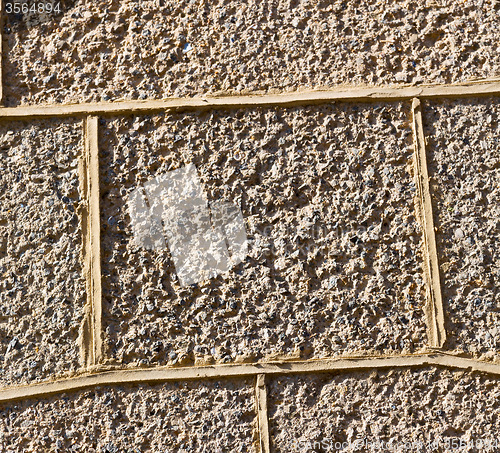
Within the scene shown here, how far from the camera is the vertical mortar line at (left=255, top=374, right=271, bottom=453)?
4.79ft

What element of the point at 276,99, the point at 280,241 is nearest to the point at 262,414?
the point at 280,241

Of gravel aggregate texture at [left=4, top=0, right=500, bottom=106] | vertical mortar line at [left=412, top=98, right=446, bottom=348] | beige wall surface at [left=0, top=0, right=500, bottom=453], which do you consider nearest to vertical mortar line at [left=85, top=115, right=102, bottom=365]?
beige wall surface at [left=0, top=0, right=500, bottom=453]

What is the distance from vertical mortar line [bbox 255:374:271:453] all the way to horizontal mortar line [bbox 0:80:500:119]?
0.83 meters

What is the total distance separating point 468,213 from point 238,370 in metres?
0.84

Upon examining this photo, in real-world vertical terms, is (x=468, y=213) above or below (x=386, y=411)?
above

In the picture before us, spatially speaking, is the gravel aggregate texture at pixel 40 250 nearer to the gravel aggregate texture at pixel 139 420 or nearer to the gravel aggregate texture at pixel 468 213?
the gravel aggregate texture at pixel 139 420

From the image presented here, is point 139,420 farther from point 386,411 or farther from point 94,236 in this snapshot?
point 386,411

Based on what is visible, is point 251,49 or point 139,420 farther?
point 251,49

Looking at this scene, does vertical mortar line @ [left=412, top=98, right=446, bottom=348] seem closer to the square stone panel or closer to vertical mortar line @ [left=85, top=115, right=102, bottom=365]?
the square stone panel

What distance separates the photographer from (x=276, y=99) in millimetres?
1548

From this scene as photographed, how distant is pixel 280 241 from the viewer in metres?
1.52

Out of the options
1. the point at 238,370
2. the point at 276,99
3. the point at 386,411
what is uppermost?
the point at 276,99

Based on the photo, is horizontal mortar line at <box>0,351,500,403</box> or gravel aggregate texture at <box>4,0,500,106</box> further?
gravel aggregate texture at <box>4,0,500,106</box>

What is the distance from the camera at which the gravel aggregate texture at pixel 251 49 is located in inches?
61.8
